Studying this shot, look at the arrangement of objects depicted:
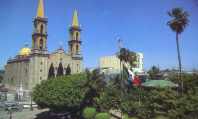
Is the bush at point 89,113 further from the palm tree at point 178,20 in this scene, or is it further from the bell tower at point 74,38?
the bell tower at point 74,38

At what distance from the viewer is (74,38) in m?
94.6

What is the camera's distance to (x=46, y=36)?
87312 mm

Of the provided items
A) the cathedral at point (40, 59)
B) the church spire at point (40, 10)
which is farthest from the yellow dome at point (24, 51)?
the church spire at point (40, 10)

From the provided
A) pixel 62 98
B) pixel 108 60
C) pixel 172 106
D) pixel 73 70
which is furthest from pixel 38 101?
pixel 108 60

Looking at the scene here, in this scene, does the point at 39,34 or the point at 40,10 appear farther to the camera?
the point at 40,10

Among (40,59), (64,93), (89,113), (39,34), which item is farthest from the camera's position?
(40,59)

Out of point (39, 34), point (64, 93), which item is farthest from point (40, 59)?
point (64, 93)

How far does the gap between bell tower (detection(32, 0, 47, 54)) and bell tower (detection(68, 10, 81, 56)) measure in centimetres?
901

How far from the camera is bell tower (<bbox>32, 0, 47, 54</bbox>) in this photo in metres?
86.1

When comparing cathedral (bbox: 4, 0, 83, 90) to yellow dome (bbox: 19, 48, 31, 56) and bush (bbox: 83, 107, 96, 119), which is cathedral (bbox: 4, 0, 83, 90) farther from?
bush (bbox: 83, 107, 96, 119)

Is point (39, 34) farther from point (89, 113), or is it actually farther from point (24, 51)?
point (89, 113)

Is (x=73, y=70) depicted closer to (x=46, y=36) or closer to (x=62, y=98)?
(x=46, y=36)

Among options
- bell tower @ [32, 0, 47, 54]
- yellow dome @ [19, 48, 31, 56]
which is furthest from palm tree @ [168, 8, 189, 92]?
yellow dome @ [19, 48, 31, 56]

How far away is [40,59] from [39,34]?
6.65 meters
